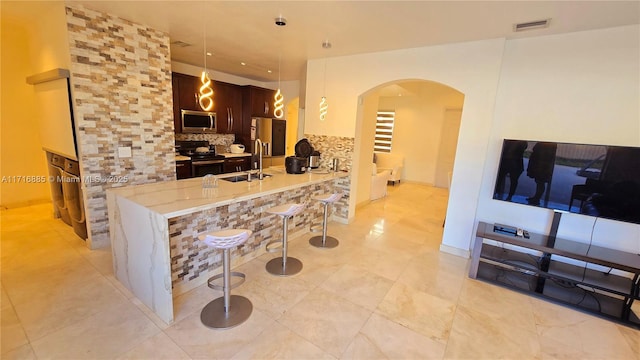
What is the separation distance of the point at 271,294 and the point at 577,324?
109 inches

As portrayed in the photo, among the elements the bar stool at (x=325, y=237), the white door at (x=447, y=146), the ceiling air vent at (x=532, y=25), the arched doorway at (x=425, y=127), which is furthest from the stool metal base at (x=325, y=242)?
the white door at (x=447, y=146)

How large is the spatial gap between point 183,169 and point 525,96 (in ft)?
17.0

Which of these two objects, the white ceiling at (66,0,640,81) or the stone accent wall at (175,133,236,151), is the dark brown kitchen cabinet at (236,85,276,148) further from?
the white ceiling at (66,0,640,81)

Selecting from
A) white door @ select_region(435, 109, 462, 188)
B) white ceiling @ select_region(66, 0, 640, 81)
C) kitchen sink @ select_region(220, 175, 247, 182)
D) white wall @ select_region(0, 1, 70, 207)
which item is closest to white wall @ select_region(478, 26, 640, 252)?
white ceiling @ select_region(66, 0, 640, 81)

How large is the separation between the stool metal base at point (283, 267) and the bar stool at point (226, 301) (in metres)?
0.52

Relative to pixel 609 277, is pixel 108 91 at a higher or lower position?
higher

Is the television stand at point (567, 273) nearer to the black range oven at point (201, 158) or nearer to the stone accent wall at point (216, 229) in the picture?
the stone accent wall at point (216, 229)

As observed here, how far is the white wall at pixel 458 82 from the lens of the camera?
321cm

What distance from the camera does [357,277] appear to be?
2951 mm

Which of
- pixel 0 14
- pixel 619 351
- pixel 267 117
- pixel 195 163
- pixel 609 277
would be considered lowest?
pixel 619 351

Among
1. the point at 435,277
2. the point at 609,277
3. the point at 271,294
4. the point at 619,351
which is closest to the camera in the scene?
the point at 619,351

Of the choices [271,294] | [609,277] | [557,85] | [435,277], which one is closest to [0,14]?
[271,294]

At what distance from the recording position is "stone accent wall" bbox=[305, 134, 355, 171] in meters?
4.37

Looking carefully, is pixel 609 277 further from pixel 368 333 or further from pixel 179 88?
pixel 179 88
